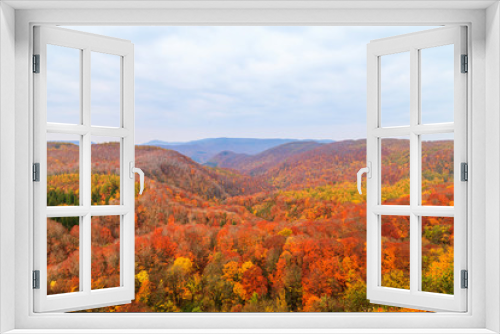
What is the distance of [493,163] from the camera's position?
1.70m

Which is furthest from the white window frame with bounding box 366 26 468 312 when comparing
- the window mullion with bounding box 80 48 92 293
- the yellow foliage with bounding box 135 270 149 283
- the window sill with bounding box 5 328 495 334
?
the yellow foliage with bounding box 135 270 149 283

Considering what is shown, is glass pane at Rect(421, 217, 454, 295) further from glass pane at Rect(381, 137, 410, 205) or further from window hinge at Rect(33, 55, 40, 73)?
window hinge at Rect(33, 55, 40, 73)

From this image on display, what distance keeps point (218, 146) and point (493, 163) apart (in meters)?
3.65

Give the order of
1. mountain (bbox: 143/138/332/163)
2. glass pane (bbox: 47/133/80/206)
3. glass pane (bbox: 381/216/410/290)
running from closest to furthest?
glass pane (bbox: 47/133/80/206) → glass pane (bbox: 381/216/410/290) → mountain (bbox: 143/138/332/163)

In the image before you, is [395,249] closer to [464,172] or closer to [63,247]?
[464,172]

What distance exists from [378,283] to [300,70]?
3.21 metres

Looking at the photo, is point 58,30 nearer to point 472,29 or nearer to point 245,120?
point 472,29

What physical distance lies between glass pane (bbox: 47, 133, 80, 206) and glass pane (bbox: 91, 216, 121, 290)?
45cm

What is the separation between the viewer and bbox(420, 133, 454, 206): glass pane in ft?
12.4

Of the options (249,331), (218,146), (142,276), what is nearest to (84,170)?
(249,331)

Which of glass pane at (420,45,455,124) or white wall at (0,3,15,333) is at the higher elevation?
glass pane at (420,45,455,124)

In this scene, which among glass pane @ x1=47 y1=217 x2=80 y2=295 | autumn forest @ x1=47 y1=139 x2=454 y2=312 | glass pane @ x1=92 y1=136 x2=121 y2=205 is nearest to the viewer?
glass pane @ x1=47 y1=217 x2=80 y2=295

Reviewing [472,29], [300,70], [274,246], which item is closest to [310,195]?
[274,246]

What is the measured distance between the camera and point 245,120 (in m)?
4.93
